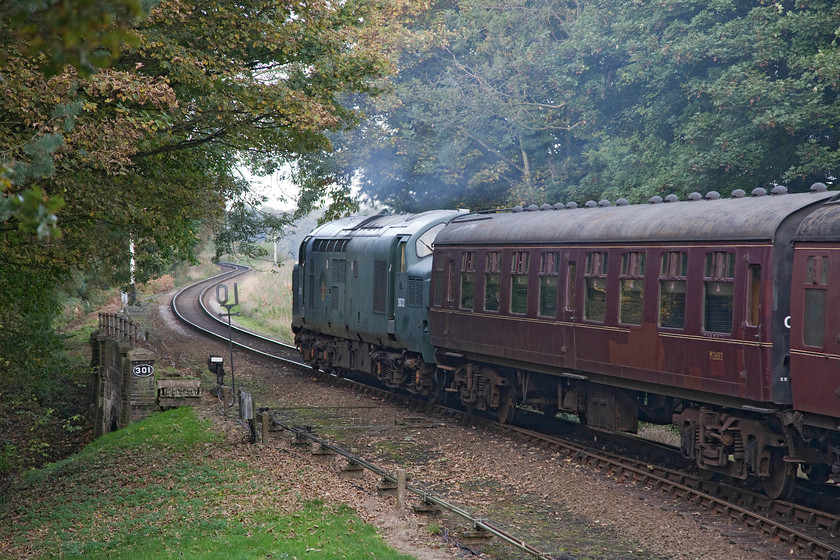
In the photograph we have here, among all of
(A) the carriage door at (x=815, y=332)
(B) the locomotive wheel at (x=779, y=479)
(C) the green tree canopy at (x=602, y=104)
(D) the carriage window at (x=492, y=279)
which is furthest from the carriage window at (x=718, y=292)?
(C) the green tree canopy at (x=602, y=104)

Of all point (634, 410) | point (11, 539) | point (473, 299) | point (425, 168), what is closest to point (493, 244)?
point (473, 299)

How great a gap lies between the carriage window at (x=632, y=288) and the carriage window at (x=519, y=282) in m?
2.58

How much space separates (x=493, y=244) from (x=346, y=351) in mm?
7690

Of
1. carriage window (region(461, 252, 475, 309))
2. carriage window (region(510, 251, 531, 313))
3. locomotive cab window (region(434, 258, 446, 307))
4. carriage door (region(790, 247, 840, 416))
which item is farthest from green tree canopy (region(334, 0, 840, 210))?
carriage door (region(790, 247, 840, 416))

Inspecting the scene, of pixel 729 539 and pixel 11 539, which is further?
pixel 11 539

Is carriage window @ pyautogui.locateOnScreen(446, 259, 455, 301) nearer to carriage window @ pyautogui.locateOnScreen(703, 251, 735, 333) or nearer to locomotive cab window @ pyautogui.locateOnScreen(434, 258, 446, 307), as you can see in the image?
locomotive cab window @ pyautogui.locateOnScreen(434, 258, 446, 307)

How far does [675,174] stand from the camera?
2036 centimetres

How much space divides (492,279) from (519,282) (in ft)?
2.95

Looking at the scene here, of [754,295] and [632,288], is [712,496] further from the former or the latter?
[632,288]

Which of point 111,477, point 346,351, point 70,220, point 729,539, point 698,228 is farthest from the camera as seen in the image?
point 346,351

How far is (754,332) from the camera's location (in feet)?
33.5

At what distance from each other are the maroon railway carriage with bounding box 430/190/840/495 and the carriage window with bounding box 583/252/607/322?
3 centimetres

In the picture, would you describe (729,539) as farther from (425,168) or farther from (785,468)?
(425,168)

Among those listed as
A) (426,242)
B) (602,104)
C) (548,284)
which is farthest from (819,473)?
(602,104)
